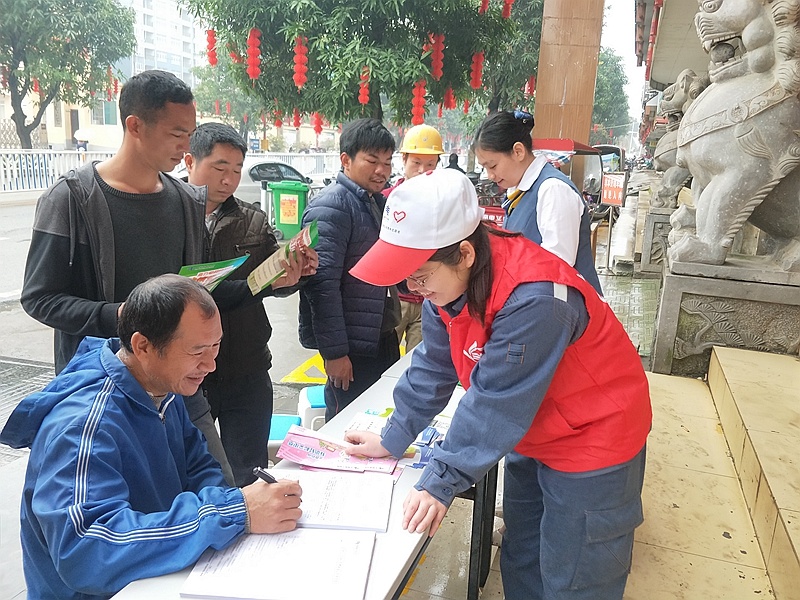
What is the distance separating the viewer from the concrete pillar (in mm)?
5566

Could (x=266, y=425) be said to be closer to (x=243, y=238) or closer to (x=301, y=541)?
(x=243, y=238)

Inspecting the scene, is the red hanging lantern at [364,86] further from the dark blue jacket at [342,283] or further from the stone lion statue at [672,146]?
the dark blue jacket at [342,283]

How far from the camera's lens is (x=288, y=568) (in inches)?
42.8

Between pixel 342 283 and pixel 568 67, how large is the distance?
4.21 m

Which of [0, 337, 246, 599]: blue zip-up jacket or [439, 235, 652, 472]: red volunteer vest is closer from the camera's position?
[0, 337, 246, 599]: blue zip-up jacket

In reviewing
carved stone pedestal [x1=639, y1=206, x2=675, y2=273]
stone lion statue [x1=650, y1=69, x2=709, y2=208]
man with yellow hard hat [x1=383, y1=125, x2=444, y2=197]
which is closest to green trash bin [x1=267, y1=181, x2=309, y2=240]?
carved stone pedestal [x1=639, y1=206, x2=675, y2=273]

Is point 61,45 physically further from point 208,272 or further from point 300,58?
point 208,272

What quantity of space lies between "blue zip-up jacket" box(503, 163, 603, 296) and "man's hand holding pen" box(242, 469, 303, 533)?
4.69 feet

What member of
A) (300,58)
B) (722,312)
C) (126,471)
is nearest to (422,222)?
(126,471)

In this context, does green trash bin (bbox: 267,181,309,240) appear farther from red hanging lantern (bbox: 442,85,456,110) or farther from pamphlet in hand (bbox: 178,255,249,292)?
pamphlet in hand (bbox: 178,255,249,292)

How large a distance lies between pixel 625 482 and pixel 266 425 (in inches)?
51.7

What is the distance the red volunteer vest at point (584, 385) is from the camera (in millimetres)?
1266

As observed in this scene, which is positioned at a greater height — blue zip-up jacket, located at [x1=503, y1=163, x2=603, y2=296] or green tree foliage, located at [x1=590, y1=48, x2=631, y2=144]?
green tree foliage, located at [x1=590, y1=48, x2=631, y2=144]

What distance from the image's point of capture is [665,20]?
7.93 meters
